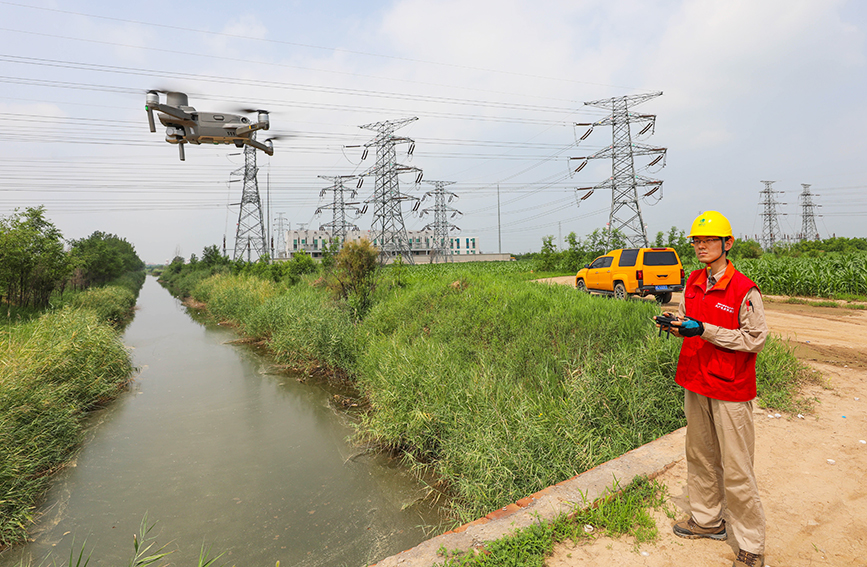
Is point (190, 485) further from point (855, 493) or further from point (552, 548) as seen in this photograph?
point (855, 493)

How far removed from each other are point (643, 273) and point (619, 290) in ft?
4.27

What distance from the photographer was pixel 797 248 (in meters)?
36.2

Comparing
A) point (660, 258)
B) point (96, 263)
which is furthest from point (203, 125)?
point (96, 263)

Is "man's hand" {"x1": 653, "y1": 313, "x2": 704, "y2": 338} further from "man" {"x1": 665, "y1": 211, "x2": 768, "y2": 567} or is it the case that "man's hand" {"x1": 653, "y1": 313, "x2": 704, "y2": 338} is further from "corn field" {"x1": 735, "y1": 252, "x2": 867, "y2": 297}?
"corn field" {"x1": 735, "y1": 252, "x2": 867, "y2": 297}

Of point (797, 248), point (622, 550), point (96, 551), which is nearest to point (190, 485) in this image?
point (96, 551)

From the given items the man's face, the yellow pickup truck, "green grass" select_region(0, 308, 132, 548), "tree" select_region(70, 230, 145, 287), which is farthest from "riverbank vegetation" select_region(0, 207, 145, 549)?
the yellow pickup truck

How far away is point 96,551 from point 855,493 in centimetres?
837

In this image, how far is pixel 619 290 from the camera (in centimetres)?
1466

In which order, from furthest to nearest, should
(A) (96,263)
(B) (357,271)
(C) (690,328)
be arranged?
(A) (96,263) → (B) (357,271) → (C) (690,328)

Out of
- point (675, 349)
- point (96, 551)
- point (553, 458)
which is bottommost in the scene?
point (96, 551)

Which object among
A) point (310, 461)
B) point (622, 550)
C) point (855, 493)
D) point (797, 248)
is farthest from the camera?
point (797, 248)

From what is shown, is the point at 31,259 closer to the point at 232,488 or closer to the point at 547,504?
the point at 232,488

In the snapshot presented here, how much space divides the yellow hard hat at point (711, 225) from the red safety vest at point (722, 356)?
266 millimetres

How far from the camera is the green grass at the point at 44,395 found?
583 centimetres
